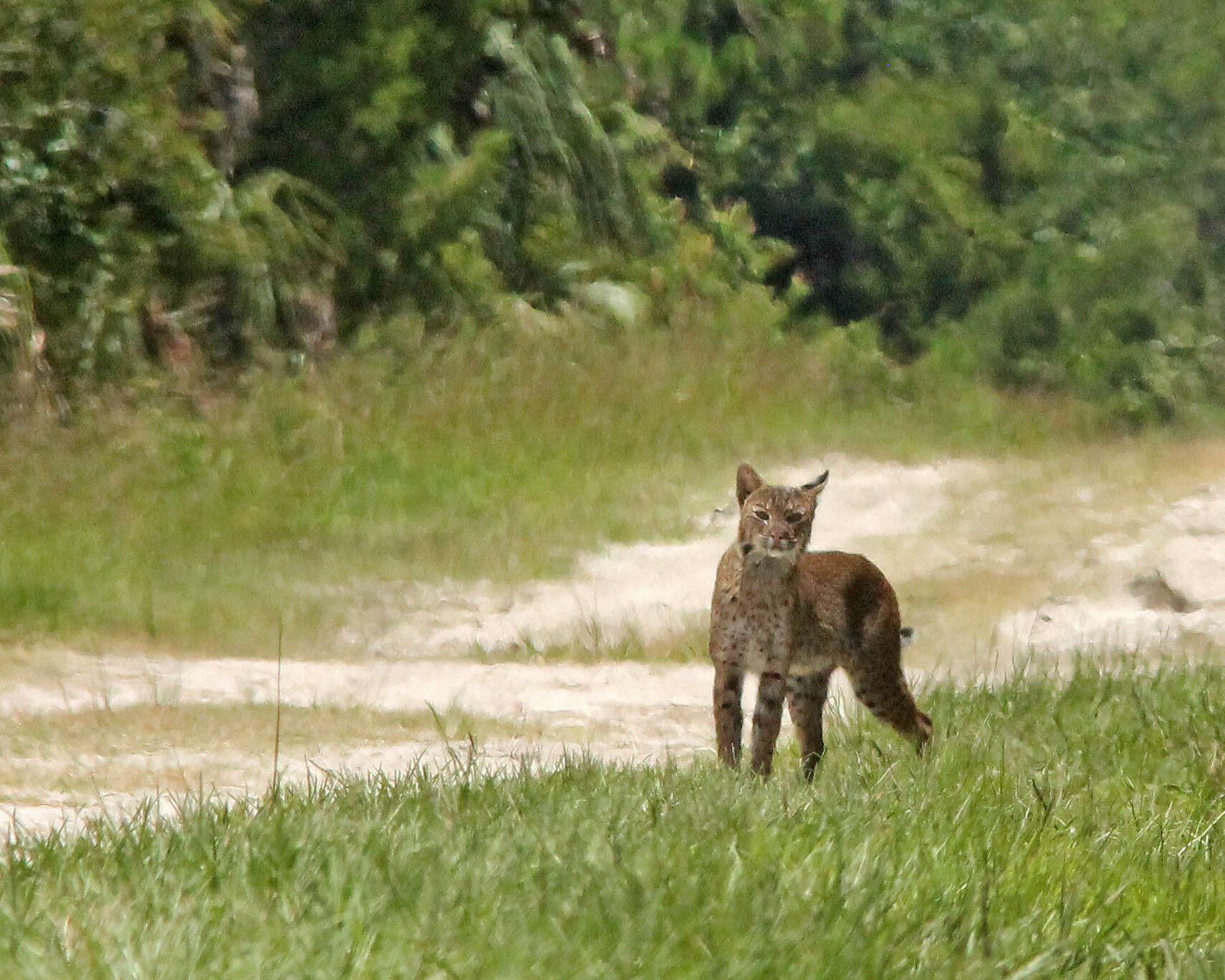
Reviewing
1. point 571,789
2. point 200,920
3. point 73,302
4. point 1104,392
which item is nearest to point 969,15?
point 1104,392

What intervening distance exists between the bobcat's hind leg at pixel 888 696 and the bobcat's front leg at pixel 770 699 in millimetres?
418

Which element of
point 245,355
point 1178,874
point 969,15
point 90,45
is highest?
point 969,15

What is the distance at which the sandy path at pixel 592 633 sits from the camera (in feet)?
24.2

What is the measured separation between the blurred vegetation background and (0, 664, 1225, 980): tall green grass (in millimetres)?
8412

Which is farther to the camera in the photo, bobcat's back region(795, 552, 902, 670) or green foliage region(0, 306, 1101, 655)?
green foliage region(0, 306, 1101, 655)

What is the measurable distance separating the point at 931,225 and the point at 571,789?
612 inches

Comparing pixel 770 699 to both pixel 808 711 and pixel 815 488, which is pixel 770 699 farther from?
pixel 815 488

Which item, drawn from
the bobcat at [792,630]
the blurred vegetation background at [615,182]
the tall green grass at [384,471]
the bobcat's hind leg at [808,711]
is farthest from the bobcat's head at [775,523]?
the blurred vegetation background at [615,182]

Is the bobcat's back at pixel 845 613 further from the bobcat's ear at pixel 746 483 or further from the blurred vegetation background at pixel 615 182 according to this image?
the blurred vegetation background at pixel 615 182

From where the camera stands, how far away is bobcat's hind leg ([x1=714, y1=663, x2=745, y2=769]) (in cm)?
621

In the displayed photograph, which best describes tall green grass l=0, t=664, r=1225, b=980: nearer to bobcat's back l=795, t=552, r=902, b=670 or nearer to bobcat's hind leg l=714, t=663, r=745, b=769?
bobcat's hind leg l=714, t=663, r=745, b=769

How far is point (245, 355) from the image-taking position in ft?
48.1

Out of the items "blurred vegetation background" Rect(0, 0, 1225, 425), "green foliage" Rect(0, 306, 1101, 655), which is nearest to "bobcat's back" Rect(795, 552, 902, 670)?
"green foliage" Rect(0, 306, 1101, 655)

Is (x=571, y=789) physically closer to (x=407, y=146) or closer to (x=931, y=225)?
(x=407, y=146)
